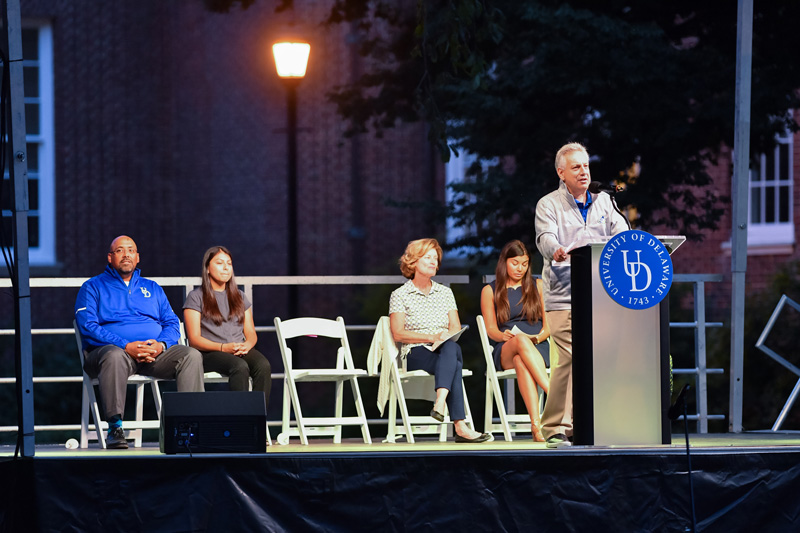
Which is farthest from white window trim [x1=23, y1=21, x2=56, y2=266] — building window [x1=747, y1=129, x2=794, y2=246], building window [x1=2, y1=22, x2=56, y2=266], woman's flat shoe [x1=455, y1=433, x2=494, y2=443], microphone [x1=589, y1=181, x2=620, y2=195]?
microphone [x1=589, y1=181, x2=620, y2=195]

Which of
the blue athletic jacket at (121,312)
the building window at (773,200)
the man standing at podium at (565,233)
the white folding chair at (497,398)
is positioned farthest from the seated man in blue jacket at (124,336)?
the building window at (773,200)

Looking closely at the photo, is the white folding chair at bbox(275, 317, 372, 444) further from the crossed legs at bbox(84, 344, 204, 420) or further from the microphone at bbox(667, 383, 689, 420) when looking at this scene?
the microphone at bbox(667, 383, 689, 420)

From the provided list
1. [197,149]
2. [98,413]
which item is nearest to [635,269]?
[98,413]

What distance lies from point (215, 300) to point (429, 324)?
50.3 inches

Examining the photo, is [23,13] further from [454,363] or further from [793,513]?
[793,513]

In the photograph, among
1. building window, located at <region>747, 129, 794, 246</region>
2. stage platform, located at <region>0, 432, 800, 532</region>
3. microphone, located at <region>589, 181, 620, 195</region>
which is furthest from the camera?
building window, located at <region>747, 129, 794, 246</region>

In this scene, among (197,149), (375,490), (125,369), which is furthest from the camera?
(197,149)

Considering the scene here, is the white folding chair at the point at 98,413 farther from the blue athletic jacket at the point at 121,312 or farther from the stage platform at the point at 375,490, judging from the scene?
the stage platform at the point at 375,490

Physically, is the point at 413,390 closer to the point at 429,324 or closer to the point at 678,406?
the point at 429,324

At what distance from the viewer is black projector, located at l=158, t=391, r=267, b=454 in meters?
6.25

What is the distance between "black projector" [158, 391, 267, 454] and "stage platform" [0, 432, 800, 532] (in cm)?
9

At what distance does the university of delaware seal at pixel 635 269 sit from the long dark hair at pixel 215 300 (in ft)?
8.79

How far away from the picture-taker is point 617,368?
6.34m

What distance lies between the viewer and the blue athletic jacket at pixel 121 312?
306 inches
